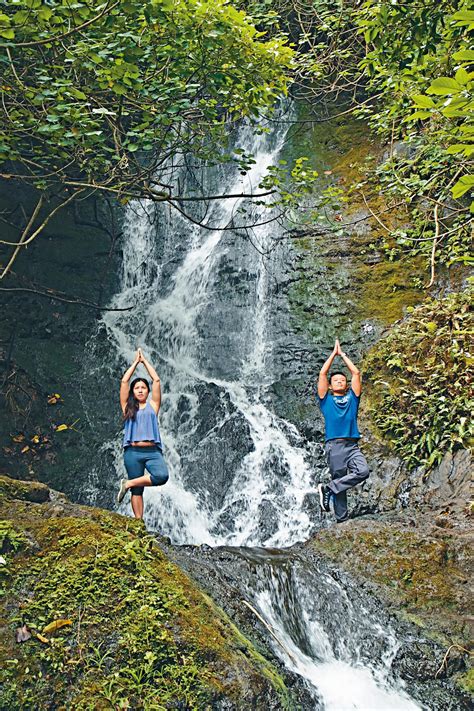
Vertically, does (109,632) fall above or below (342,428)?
below

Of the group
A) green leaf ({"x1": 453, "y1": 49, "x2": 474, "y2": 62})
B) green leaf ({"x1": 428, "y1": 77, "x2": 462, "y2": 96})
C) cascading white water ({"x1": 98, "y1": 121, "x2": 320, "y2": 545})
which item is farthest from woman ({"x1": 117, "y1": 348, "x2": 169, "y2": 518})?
green leaf ({"x1": 453, "y1": 49, "x2": 474, "y2": 62})

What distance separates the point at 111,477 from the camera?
32.2 ft

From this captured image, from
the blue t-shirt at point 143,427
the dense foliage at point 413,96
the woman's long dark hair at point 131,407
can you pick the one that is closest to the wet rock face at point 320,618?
the blue t-shirt at point 143,427

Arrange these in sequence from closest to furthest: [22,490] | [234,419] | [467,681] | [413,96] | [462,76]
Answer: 1. [462,76]
2. [413,96]
3. [467,681]
4. [22,490]
5. [234,419]

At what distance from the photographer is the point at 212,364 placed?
11.0 m

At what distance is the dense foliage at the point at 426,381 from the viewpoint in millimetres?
7465

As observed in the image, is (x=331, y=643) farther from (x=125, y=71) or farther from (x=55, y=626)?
(x=125, y=71)

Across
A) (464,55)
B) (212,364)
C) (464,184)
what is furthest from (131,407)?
(212,364)

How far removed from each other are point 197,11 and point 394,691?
7.16 m

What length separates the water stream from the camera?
519 centimetres

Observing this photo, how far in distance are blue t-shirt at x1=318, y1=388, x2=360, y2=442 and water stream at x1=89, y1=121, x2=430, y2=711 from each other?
141 cm

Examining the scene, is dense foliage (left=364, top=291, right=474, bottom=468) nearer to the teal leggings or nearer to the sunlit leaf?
the teal leggings

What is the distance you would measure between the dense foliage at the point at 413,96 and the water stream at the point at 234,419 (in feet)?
7.59

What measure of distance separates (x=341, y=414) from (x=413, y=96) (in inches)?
153
